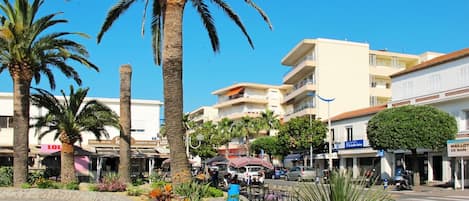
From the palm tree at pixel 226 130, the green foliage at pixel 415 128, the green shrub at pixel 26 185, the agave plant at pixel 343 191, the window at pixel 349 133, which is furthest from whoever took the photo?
the palm tree at pixel 226 130

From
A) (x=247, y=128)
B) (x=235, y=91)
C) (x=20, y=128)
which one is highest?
(x=235, y=91)

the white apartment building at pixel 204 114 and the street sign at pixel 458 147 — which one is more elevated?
the white apartment building at pixel 204 114

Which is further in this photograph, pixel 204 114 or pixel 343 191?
pixel 204 114

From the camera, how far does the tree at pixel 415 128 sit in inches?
1457

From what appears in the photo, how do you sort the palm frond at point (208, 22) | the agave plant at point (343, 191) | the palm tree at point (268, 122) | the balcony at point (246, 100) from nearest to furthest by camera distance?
1. the agave plant at point (343, 191)
2. the palm frond at point (208, 22)
3. the palm tree at point (268, 122)
4. the balcony at point (246, 100)

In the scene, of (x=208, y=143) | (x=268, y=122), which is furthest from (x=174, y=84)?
(x=208, y=143)

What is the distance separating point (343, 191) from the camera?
7250 mm

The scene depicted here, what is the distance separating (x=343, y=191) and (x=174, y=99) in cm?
1129

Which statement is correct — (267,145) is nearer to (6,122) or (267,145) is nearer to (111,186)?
(6,122)

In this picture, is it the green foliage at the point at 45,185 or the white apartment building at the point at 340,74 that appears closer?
the green foliage at the point at 45,185

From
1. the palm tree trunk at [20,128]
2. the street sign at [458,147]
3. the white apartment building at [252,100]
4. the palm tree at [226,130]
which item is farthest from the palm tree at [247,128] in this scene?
the palm tree trunk at [20,128]

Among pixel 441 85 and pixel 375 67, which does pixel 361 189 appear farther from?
pixel 375 67

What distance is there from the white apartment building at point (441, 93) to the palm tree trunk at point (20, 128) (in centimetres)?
2546

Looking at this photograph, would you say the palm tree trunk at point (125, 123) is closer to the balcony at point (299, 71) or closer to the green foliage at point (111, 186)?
the green foliage at point (111, 186)
